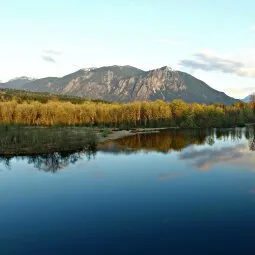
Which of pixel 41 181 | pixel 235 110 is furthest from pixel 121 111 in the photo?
pixel 41 181

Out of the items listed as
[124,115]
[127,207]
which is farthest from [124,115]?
[127,207]

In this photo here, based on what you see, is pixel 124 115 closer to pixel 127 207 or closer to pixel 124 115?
pixel 124 115

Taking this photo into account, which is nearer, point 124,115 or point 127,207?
point 127,207

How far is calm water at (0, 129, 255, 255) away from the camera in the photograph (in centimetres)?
2136

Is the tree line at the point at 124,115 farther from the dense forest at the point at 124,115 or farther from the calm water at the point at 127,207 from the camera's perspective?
the calm water at the point at 127,207

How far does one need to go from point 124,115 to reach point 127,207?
14895cm

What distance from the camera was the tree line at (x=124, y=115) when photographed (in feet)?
518

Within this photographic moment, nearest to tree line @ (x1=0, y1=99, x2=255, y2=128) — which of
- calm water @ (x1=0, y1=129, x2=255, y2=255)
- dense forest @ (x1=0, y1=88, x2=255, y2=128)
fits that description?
dense forest @ (x1=0, y1=88, x2=255, y2=128)

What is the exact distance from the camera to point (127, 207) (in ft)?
95.6

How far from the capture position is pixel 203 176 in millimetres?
42062

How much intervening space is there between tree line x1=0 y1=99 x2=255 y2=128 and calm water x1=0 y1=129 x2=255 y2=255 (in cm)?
10883

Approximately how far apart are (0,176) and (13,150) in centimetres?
1893

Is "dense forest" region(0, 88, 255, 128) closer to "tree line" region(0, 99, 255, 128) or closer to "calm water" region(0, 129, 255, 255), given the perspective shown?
"tree line" region(0, 99, 255, 128)

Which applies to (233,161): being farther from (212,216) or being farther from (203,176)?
(212,216)
